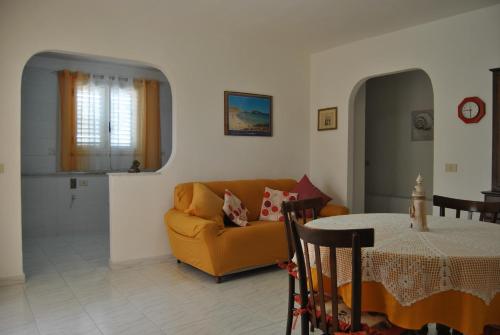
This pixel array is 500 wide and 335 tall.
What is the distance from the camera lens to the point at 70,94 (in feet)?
19.2

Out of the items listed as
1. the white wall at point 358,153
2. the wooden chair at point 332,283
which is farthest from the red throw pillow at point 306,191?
the wooden chair at point 332,283

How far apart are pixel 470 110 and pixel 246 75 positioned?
2.56 meters

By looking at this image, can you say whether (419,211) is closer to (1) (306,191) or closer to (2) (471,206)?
(2) (471,206)

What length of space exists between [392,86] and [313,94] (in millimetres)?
1819

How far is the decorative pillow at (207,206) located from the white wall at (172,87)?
0.57 meters

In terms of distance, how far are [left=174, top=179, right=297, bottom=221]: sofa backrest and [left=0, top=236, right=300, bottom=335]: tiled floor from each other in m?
0.72

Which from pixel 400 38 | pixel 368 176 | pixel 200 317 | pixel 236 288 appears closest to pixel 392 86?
pixel 368 176

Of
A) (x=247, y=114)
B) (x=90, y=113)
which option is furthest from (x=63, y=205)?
(x=247, y=114)

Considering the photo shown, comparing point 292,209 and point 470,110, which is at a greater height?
point 470,110

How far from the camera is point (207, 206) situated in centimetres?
400

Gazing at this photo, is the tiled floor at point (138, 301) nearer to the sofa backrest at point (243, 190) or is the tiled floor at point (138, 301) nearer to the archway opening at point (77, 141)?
the sofa backrest at point (243, 190)

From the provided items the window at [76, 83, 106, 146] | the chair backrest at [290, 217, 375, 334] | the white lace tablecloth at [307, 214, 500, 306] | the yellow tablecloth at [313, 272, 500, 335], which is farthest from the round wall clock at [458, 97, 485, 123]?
the window at [76, 83, 106, 146]

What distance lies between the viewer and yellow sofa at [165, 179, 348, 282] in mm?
3705

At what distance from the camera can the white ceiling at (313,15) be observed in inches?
153
